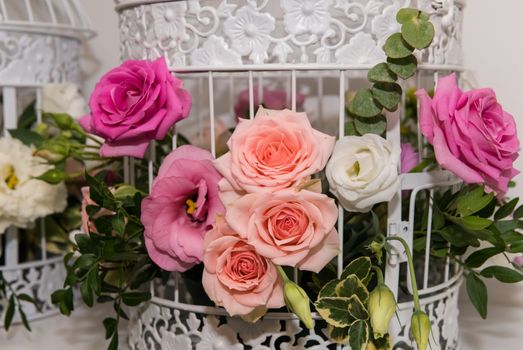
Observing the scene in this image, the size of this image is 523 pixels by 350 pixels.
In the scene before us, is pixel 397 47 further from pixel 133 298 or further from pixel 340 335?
pixel 133 298

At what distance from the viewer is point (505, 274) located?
74 cm

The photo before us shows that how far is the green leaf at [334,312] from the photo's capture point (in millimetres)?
639

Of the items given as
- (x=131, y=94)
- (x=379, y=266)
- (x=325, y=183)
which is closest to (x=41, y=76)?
(x=131, y=94)

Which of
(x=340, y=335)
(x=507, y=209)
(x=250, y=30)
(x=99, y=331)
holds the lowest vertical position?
(x=99, y=331)

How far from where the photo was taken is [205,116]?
1.22 meters

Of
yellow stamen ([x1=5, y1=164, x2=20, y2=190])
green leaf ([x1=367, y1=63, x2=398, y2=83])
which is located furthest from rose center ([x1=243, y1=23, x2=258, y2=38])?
yellow stamen ([x1=5, y1=164, x2=20, y2=190])

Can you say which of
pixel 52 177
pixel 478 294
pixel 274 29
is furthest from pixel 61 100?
Answer: pixel 478 294

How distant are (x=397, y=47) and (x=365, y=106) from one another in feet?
0.22

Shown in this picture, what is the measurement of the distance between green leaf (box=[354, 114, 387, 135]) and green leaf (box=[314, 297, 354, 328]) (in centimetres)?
17

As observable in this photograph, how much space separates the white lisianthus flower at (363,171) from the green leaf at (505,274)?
0.19 metres

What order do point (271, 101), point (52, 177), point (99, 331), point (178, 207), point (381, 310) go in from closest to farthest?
point (381, 310) → point (178, 207) → point (52, 177) → point (99, 331) → point (271, 101)

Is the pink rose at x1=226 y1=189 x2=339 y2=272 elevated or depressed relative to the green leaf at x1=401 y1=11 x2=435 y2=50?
depressed

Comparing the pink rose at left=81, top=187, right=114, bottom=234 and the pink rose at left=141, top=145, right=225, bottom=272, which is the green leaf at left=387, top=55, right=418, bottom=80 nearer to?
the pink rose at left=141, top=145, right=225, bottom=272

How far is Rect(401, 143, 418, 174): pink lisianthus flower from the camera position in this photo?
2.44 feet
